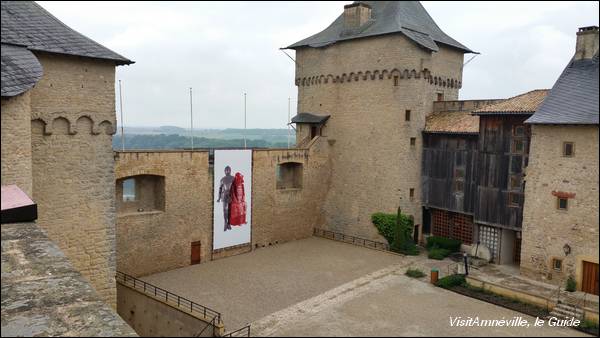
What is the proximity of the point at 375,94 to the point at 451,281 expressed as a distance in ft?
33.9

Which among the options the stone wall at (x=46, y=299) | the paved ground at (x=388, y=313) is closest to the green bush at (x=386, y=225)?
the paved ground at (x=388, y=313)

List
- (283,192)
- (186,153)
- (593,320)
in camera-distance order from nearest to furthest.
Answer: (593,320), (186,153), (283,192)

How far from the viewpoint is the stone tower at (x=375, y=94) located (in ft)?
73.2

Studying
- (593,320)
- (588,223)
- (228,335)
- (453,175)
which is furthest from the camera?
(453,175)

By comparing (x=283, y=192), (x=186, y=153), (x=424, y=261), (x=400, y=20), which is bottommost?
(x=424, y=261)

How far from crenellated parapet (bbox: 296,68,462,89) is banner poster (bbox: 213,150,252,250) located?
21.9 ft

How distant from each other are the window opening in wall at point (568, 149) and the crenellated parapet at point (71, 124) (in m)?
14.7

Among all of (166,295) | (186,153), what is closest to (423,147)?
(186,153)

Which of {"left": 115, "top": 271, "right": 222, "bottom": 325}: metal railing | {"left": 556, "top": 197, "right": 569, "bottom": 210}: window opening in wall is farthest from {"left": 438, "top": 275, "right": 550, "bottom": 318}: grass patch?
{"left": 115, "top": 271, "right": 222, "bottom": 325}: metal railing

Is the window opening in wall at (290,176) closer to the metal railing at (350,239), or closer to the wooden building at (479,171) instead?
the metal railing at (350,239)

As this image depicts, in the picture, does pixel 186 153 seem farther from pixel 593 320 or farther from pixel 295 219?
pixel 593 320

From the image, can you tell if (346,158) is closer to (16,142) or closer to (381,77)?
(381,77)

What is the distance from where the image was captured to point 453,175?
21656 mm

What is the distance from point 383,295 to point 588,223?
22.3ft
